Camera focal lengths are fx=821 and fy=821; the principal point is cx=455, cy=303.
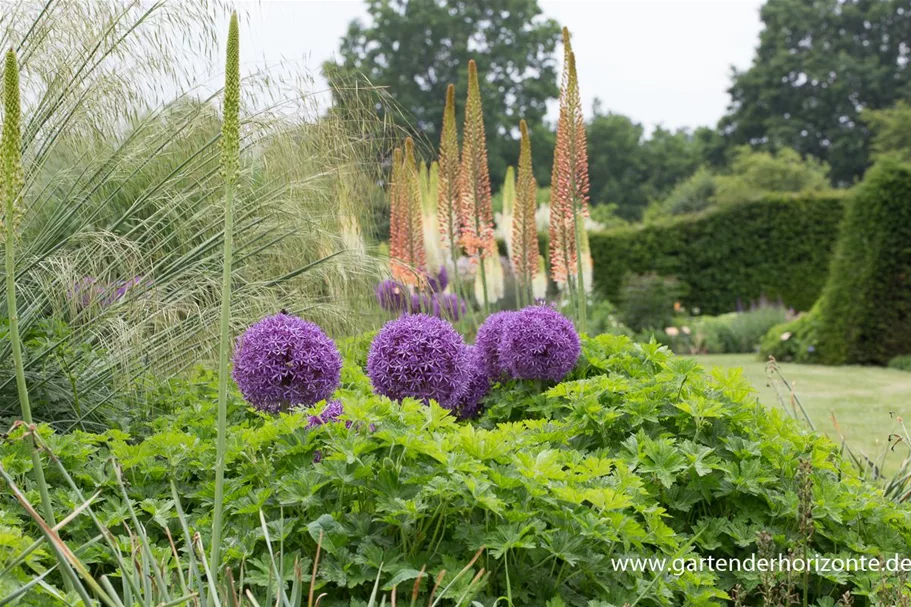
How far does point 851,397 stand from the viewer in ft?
24.0

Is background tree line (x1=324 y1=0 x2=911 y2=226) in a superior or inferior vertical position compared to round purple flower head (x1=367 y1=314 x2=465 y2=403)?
superior

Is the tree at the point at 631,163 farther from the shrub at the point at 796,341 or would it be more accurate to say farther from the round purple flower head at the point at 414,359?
the round purple flower head at the point at 414,359

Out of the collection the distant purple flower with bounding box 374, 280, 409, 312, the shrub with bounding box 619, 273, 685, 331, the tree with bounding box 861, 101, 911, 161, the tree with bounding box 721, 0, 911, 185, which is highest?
the tree with bounding box 721, 0, 911, 185

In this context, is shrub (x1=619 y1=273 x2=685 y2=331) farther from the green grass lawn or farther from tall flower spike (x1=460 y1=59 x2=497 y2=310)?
tall flower spike (x1=460 y1=59 x2=497 y2=310)

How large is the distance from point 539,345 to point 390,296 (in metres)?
1.79

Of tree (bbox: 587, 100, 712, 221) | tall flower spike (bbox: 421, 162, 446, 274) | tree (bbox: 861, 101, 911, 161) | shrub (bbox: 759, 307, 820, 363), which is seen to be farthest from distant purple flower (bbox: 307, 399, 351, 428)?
tree (bbox: 587, 100, 712, 221)

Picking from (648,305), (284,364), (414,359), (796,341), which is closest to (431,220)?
(414,359)

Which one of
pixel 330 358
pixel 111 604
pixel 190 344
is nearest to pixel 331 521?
pixel 111 604

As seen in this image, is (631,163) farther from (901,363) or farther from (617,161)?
(901,363)

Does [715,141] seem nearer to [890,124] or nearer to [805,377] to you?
[890,124]

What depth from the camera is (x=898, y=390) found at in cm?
775

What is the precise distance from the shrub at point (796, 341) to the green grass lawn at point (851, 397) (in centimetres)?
32

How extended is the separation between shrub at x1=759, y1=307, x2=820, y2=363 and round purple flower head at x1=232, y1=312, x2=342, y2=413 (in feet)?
29.3

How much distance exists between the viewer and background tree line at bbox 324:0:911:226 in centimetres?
2972
